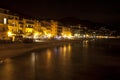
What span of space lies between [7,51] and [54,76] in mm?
14784

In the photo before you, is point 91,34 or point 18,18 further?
point 91,34

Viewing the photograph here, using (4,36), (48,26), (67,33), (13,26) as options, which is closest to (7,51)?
(4,36)

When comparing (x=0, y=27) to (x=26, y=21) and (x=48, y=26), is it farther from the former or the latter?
(x=48, y=26)

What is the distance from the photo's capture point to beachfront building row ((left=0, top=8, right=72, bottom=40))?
2195 inches

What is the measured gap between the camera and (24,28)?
77938mm

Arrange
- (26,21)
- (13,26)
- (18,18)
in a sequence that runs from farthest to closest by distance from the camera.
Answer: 1. (26,21)
2. (18,18)
3. (13,26)

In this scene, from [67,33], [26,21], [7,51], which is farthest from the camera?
[67,33]

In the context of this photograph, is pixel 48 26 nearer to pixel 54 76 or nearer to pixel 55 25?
pixel 55 25

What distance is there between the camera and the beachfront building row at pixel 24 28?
183 feet

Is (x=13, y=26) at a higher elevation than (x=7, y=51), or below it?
higher

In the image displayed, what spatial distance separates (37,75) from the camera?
534 inches

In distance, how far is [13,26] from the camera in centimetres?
6862

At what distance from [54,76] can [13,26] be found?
189 feet

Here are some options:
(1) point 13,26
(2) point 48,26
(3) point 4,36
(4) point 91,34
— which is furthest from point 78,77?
(4) point 91,34
